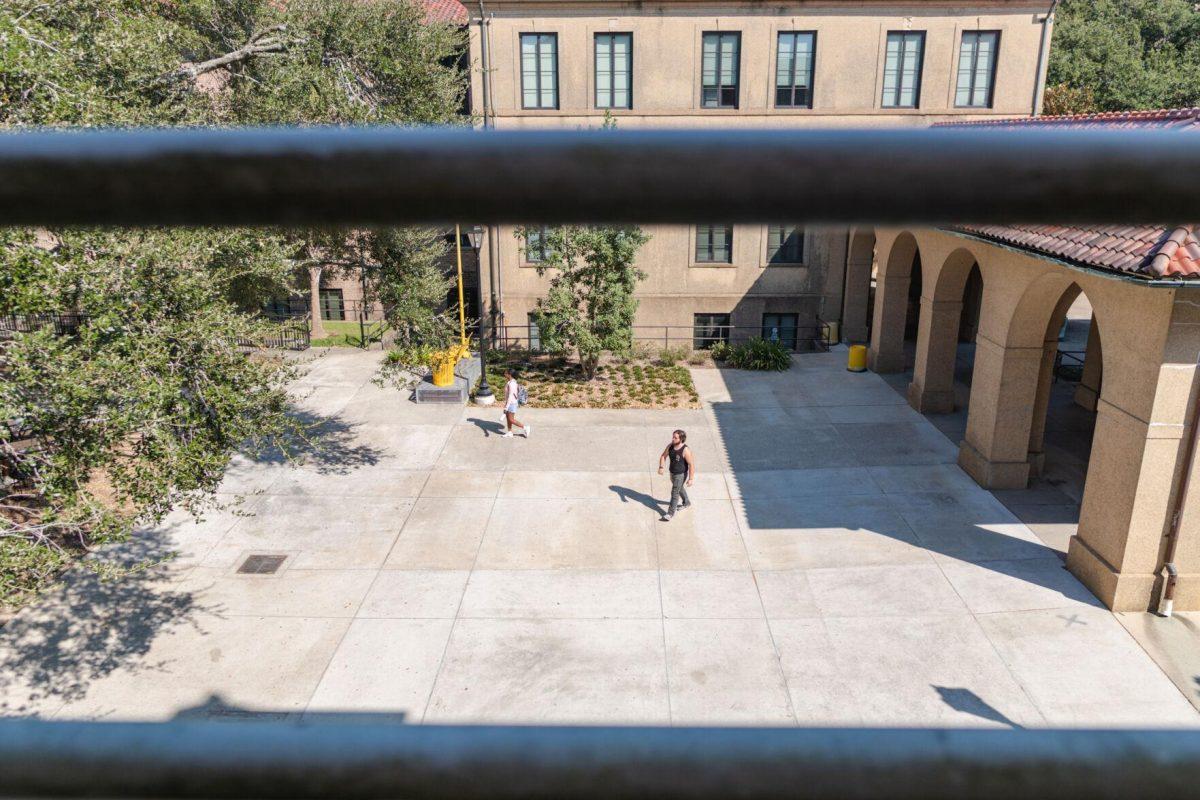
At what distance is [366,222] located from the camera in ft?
2.17

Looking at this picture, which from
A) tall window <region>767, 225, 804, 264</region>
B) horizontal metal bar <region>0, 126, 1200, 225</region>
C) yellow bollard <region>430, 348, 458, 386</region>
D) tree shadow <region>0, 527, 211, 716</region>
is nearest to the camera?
horizontal metal bar <region>0, 126, 1200, 225</region>

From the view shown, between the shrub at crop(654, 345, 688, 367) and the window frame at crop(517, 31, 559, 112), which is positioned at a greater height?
the window frame at crop(517, 31, 559, 112)

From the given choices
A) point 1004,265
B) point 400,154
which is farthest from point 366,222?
point 1004,265

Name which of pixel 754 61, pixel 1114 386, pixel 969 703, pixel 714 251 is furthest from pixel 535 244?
pixel 969 703

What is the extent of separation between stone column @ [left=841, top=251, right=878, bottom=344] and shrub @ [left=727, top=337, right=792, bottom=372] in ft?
9.93

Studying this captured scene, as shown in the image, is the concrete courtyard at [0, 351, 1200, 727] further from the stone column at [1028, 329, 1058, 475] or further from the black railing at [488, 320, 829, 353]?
the black railing at [488, 320, 829, 353]

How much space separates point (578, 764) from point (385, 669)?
9.52 metres

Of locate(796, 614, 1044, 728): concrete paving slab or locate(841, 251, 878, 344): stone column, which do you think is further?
locate(841, 251, 878, 344): stone column

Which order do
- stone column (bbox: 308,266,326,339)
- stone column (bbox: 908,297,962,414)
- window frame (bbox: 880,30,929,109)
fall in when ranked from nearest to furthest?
Result: stone column (bbox: 908,297,962,414)
window frame (bbox: 880,30,929,109)
stone column (bbox: 308,266,326,339)

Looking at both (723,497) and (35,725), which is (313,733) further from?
(723,497)

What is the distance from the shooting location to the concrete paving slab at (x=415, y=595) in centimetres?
1059

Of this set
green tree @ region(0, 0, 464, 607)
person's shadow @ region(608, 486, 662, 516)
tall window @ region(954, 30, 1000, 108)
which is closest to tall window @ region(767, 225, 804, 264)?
tall window @ region(954, 30, 1000, 108)

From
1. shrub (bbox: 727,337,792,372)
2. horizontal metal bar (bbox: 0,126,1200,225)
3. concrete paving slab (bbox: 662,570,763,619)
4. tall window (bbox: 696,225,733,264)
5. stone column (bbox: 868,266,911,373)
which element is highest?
horizontal metal bar (bbox: 0,126,1200,225)

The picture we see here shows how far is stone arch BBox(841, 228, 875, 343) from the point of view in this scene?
78.5ft
